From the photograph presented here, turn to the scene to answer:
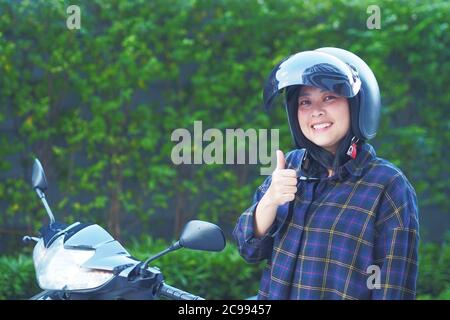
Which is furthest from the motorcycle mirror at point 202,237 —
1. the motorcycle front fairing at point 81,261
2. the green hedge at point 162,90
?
the green hedge at point 162,90

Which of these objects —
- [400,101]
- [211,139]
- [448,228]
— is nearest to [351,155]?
[211,139]

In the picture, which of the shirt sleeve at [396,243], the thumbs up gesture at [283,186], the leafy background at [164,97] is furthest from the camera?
the leafy background at [164,97]

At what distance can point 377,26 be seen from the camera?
5.18 meters

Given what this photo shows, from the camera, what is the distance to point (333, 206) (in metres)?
2.21

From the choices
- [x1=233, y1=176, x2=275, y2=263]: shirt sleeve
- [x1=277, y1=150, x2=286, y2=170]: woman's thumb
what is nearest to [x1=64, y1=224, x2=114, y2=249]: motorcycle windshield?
[x1=233, y1=176, x2=275, y2=263]: shirt sleeve

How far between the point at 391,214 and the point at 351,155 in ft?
0.78

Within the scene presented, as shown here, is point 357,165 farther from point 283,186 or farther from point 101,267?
point 101,267

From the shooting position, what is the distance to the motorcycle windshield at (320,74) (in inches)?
85.0

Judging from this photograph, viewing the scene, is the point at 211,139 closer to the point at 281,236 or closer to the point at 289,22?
the point at 289,22

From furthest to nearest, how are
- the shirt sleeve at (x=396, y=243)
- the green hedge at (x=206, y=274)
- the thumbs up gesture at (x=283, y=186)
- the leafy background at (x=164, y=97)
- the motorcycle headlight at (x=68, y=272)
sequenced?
the leafy background at (x=164, y=97) < the green hedge at (x=206, y=274) < the thumbs up gesture at (x=283, y=186) < the shirt sleeve at (x=396, y=243) < the motorcycle headlight at (x=68, y=272)

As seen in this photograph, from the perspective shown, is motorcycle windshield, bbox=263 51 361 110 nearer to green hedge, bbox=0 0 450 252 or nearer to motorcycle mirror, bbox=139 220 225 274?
motorcycle mirror, bbox=139 220 225 274

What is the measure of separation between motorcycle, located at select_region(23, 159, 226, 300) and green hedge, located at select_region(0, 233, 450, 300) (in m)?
2.16

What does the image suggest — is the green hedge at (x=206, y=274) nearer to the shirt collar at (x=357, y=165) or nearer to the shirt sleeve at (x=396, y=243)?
the shirt collar at (x=357, y=165)

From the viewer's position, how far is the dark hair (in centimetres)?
227
